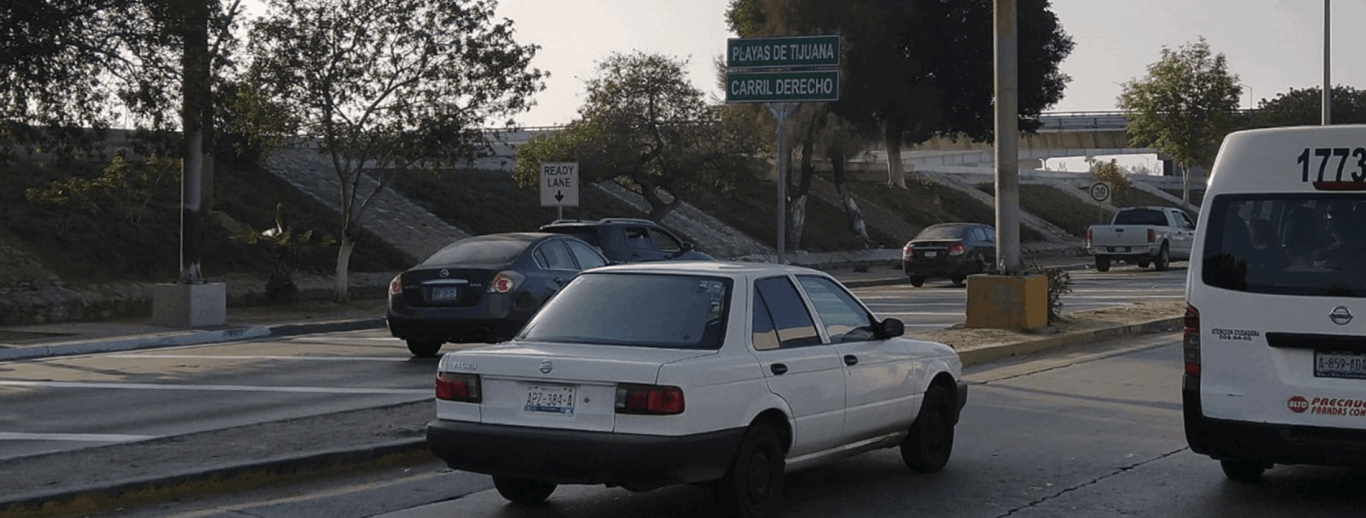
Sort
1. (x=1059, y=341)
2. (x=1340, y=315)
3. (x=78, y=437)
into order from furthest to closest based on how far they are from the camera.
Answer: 1. (x=1059, y=341)
2. (x=78, y=437)
3. (x=1340, y=315)

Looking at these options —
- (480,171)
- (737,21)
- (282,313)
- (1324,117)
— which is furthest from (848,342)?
(737,21)

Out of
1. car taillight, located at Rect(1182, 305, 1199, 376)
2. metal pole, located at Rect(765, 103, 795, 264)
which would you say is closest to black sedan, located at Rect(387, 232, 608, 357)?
metal pole, located at Rect(765, 103, 795, 264)

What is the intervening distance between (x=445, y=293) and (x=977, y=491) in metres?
8.86

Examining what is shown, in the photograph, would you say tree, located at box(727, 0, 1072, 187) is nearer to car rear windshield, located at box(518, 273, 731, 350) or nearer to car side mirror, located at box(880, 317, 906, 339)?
car side mirror, located at box(880, 317, 906, 339)

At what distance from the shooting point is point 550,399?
7645 mm

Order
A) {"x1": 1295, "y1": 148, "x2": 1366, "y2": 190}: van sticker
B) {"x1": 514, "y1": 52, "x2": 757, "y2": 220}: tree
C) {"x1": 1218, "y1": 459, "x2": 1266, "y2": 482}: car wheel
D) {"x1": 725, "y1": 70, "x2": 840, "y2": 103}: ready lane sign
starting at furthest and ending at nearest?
{"x1": 514, "y1": 52, "x2": 757, "y2": 220}: tree → {"x1": 725, "y1": 70, "x2": 840, "y2": 103}: ready lane sign → {"x1": 1218, "y1": 459, "x2": 1266, "y2": 482}: car wheel → {"x1": 1295, "y1": 148, "x2": 1366, "y2": 190}: van sticker

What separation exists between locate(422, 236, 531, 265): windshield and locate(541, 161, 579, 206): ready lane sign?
9.81m

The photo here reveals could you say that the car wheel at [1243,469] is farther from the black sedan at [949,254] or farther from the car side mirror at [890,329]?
→ the black sedan at [949,254]

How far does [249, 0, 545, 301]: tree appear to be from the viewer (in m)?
27.0

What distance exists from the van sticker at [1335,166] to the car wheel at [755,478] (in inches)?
133

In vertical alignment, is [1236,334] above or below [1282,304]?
below

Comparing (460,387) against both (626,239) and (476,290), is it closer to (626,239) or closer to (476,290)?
(476,290)

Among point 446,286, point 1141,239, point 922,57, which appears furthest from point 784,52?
point 922,57

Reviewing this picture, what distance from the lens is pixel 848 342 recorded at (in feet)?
29.1
